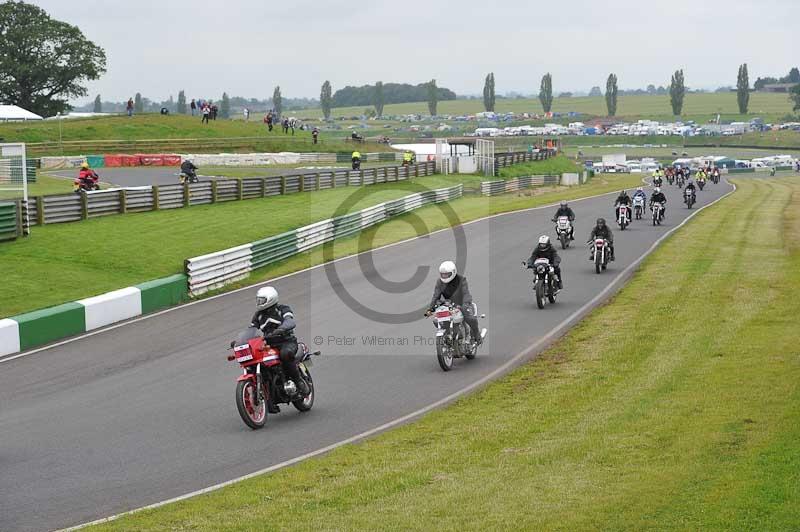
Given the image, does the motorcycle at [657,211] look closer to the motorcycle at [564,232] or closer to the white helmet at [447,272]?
the motorcycle at [564,232]

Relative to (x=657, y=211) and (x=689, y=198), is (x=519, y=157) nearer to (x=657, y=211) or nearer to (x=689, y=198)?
(x=689, y=198)

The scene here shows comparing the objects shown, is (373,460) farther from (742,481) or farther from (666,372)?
(666,372)

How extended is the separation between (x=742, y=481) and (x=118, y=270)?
20.4 m

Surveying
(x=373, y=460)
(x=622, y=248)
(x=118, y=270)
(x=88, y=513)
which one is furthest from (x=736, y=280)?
(x=88, y=513)

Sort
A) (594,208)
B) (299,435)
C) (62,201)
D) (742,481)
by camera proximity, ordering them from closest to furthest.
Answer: (742,481)
(299,435)
(62,201)
(594,208)

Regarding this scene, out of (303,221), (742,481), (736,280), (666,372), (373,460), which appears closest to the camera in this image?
(742,481)

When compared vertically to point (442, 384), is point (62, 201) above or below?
above

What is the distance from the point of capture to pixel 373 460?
39.0 feet

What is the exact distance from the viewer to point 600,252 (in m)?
29.4

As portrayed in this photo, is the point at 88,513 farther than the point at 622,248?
No

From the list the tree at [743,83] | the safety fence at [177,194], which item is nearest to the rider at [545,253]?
the safety fence at [177,194]

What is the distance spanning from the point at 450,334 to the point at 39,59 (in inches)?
3895

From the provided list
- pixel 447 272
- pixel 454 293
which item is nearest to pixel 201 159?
pixel 454 293

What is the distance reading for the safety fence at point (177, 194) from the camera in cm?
3209
